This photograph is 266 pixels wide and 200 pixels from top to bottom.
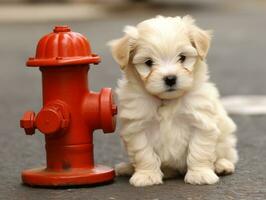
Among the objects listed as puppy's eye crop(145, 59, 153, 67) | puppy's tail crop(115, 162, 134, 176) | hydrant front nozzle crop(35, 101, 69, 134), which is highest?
puppy's eye crop(145, 59, 153, 67)

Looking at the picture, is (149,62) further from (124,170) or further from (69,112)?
(124,170)

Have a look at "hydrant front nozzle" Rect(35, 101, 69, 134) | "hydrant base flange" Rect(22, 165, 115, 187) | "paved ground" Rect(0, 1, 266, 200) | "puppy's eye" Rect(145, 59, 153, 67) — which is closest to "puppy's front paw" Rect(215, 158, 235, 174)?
"paved ground" Rect(0, 1, 266, 200)

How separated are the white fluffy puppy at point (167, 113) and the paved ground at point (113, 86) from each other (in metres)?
0.14

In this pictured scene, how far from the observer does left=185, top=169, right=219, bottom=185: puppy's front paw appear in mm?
5254

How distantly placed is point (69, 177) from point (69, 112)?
38 centimetres

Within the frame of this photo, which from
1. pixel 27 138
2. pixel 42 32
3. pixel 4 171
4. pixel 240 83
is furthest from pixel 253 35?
pixel 4 171

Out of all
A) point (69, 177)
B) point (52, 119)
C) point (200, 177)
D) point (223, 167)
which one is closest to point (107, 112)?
point (52, 119)

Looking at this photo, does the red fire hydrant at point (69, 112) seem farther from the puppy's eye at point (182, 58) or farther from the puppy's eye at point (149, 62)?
the puppy's eye at point (182, 58)

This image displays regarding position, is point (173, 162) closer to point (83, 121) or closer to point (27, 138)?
point (83, 121)

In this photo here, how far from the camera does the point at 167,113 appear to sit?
532 cm

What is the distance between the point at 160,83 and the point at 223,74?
289 inches

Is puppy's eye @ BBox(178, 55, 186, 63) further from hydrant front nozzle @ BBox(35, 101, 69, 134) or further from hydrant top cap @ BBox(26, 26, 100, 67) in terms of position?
hydrant front nozzle @ BBox(35, 101, 69, 134)

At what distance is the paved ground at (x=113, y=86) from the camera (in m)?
5.16

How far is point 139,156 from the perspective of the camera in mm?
5336
